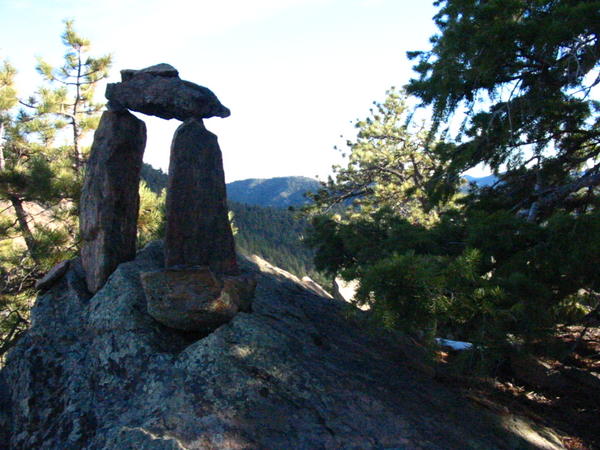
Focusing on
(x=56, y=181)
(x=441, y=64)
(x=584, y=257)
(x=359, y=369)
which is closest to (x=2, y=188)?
(x=56, y=181)

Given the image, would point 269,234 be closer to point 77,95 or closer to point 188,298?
point 77,95

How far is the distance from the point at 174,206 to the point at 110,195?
66.7 inches

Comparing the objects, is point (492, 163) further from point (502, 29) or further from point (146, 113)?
point (146, 113)

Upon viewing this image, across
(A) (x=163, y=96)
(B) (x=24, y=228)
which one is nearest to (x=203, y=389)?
(A) (x=163, y=96)

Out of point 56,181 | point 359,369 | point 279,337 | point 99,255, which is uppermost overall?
point 56,181

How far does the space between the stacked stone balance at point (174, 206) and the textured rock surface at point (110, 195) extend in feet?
0.06

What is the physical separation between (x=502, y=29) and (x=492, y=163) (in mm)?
3609

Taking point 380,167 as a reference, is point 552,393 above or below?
below

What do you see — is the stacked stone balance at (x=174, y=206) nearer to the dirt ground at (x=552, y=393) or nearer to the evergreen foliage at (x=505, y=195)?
the evergreen foliage at (x=505, y=195)

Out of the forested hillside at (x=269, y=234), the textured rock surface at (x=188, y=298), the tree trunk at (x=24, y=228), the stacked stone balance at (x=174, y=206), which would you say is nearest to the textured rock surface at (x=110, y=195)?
the stacked stone balance at (x=174, y=206)

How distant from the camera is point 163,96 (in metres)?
7.69

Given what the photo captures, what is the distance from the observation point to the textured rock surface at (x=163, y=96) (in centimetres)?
766

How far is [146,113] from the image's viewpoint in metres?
8.20

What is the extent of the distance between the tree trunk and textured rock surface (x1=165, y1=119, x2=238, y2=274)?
26.0 ft
